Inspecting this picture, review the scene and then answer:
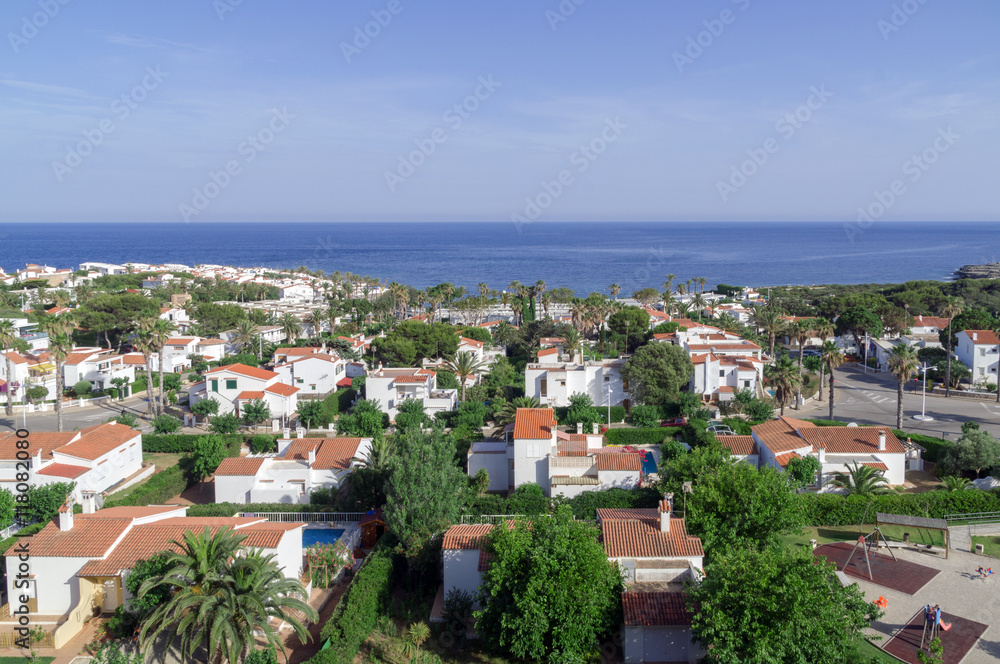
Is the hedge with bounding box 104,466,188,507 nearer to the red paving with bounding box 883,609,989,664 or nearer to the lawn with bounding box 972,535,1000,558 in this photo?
the red paving with bounding box 883,609,989,664

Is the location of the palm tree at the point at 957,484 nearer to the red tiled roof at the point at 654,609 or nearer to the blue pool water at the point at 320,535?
the red tiled roof at the point at 654,609

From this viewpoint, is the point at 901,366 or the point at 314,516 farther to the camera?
the point at 901,366

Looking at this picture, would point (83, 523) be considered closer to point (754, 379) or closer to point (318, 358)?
point (318, 358)

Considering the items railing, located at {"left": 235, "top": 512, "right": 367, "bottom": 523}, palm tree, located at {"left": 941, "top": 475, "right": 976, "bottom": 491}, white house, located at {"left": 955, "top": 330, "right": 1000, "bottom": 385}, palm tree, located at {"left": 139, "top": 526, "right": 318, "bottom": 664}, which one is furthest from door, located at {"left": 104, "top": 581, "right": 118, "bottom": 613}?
white house, located at {"left": 955, "top": 330, "right": 1000, "bottom": 385}

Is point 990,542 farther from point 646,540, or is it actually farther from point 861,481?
point 646,540

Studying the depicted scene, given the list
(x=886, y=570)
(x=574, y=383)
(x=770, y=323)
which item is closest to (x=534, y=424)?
(x=574, y=383)

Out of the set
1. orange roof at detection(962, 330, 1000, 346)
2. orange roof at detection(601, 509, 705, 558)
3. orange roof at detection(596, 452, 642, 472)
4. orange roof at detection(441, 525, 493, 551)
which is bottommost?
orange roof at detection(596, 452, 642, 472)
